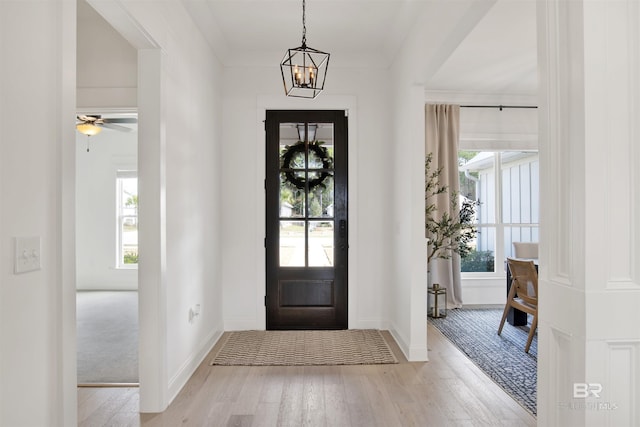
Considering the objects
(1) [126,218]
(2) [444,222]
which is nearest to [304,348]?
(2) [444,222]

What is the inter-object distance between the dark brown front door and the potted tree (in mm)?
1302

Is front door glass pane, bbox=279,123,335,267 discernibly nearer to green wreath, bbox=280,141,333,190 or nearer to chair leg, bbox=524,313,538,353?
green wreath, bbox=280,141,333,190

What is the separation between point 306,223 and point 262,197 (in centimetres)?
55

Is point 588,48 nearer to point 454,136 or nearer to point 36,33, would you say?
point 36,33

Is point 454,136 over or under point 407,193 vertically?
over

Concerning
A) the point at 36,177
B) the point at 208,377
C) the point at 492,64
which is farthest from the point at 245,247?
the point at 492,64

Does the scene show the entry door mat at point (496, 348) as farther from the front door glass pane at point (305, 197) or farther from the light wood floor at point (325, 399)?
the front door glass pane at point (305, 197)

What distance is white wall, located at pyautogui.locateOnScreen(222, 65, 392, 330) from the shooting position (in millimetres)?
4137

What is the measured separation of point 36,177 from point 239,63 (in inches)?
122

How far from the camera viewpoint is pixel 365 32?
3.59 metres

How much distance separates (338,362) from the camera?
127 inches

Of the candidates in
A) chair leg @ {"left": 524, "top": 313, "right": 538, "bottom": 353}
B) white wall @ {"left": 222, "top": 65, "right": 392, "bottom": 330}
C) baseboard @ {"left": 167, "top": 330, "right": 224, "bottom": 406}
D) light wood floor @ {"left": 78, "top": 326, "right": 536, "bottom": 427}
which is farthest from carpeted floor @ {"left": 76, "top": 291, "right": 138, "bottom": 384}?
chair leg @ {"left": 524, "top": 313, "right": 538, "bottom": 353}

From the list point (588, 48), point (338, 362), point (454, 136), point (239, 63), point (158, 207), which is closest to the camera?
point (588, 48)

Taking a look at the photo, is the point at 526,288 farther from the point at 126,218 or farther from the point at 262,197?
the point at 126,218
